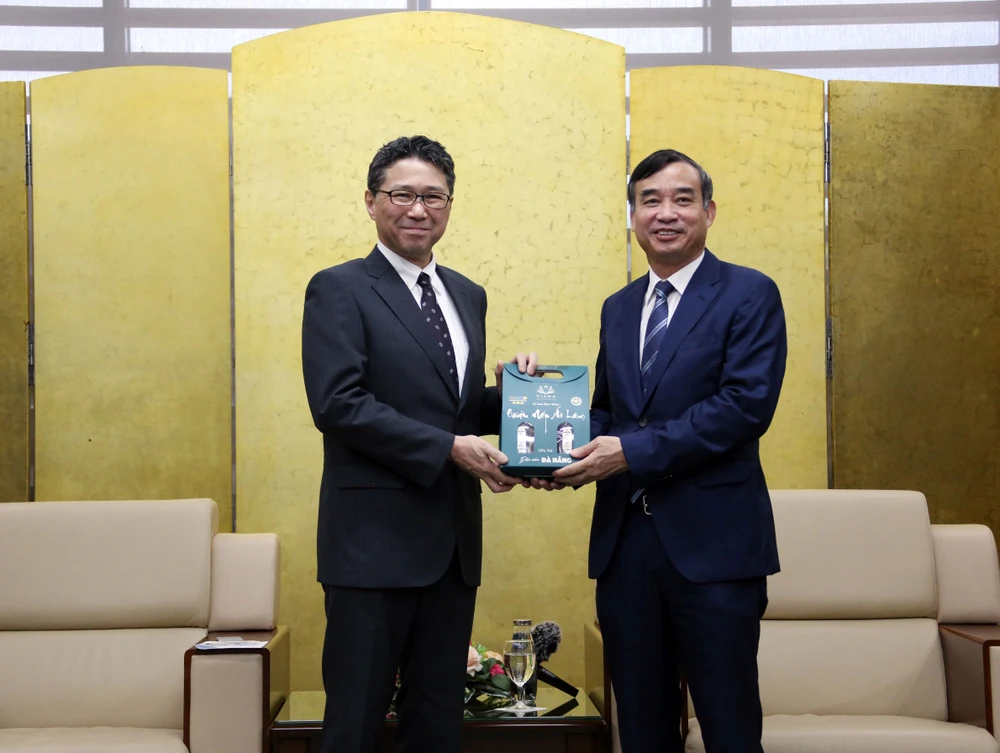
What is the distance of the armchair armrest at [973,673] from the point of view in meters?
3.03

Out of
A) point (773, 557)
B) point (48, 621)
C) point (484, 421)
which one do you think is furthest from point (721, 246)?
point (48, 621)

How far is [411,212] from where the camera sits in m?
2.53

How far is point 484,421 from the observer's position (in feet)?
9.09

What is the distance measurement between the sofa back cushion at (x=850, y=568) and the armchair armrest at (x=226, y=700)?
5.33 feet

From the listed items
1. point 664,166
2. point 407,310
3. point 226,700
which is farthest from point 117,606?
point 664,166

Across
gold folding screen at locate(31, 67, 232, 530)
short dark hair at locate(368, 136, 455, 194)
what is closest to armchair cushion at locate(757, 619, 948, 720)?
short dark hair at locate(368, 136, 455, 194)

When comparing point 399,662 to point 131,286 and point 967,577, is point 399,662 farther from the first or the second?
point 131,286

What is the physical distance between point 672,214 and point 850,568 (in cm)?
159

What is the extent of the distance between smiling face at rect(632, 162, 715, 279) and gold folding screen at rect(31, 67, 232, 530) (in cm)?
216

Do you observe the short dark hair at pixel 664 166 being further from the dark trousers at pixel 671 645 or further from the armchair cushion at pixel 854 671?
the armchair cushion at pixel 854 671

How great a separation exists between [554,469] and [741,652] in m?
0.58

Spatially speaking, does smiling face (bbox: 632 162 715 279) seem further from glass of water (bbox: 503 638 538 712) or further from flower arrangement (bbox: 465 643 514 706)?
flower arrangement (bbox: 465 643 514 706)

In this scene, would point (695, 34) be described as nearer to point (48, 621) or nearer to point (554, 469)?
point (554, 469)

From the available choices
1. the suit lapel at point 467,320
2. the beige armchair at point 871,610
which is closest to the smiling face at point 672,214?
the suit lapel at point 467,320
